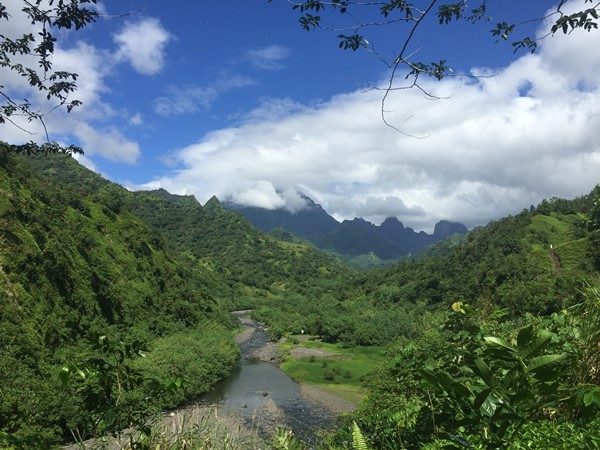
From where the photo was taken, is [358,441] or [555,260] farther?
[555,260]

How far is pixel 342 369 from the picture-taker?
53.6m

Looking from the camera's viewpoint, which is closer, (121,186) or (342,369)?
(342,369)

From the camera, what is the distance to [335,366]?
5469 cm

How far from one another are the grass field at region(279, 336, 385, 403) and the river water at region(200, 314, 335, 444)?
7.21ft

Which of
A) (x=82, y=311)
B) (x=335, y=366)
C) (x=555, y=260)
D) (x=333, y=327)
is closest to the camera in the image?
(x=82, y=311)

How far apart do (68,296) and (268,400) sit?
22932 millimetres

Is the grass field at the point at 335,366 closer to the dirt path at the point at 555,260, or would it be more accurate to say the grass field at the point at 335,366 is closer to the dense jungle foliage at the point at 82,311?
the dense jungle foliage at the point at 82,311

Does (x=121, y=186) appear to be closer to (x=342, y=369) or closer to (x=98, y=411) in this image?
(x=342, y=369)

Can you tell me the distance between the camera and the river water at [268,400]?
112 ft

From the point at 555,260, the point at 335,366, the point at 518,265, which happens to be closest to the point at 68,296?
the point at 335,366

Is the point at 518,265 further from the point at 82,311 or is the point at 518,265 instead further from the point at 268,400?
the point at 82,311

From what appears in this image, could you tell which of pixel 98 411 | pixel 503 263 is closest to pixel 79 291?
pixel 98 411

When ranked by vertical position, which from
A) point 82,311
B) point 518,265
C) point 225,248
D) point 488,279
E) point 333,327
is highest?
point 225,248

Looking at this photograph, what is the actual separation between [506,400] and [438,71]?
3638 mm
